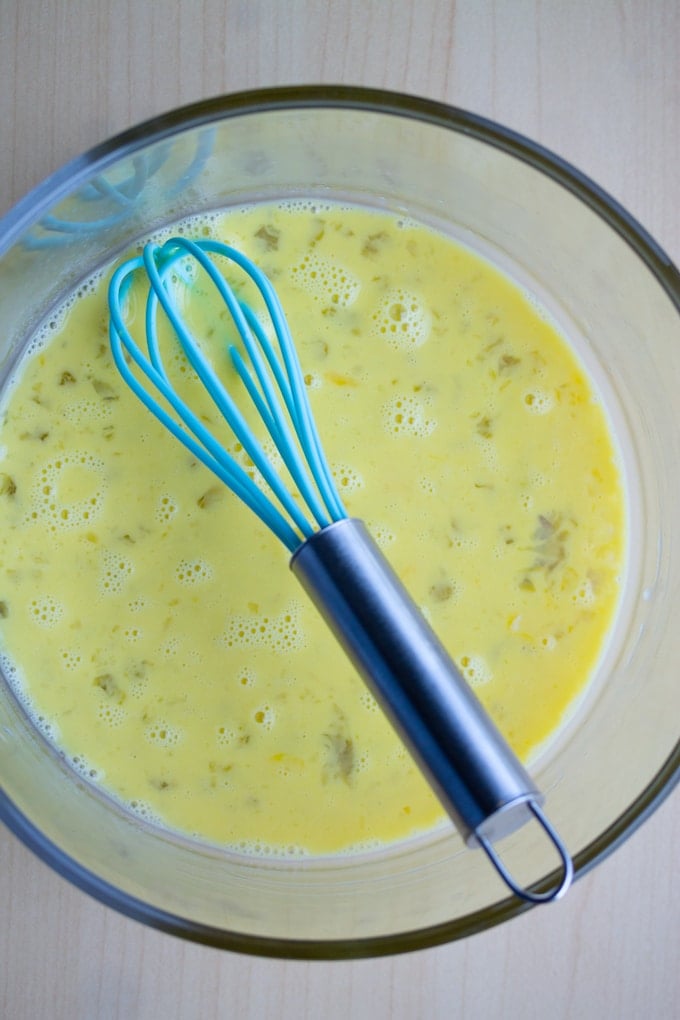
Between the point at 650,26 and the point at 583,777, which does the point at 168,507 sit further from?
the point at 650,26

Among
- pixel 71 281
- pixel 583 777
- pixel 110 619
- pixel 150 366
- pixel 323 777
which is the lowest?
pixel 583 777

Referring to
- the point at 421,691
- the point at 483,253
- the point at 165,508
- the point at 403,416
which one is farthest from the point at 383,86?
the point at 421,691

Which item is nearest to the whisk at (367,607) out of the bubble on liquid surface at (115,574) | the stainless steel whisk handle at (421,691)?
the stainless steel whisk handle at (421,691)

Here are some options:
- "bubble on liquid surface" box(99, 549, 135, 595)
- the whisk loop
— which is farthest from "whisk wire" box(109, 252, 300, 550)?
"bubble on liquid surface" box(99, 549, 135, 595)

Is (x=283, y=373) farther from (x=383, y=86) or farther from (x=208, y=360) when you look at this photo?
(x=383, y=86)

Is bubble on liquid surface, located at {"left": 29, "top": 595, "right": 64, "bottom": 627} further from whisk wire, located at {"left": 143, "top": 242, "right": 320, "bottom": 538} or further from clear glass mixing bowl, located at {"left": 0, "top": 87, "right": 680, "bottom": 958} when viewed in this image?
whisk wire, located at {"left": 143, "top": 242, "right": 320, "bottom": 538}

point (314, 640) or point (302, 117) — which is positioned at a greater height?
point (302, 117)

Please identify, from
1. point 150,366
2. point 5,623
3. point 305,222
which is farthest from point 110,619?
point 305,222
